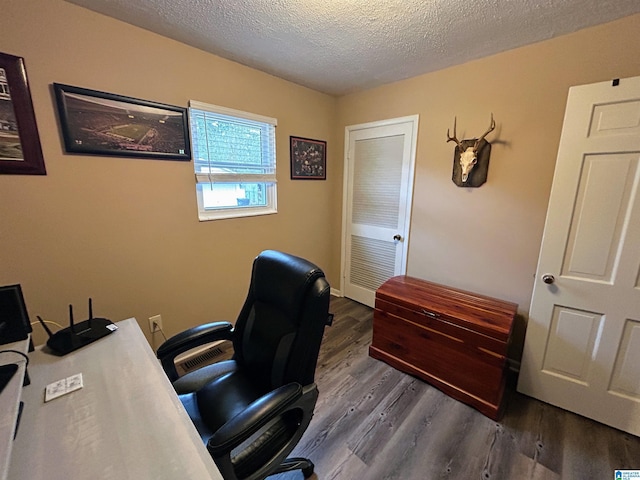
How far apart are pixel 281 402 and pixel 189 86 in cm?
206

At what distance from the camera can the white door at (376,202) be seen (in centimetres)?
249

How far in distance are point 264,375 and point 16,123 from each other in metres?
1.76

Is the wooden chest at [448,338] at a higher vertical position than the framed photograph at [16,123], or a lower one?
lower

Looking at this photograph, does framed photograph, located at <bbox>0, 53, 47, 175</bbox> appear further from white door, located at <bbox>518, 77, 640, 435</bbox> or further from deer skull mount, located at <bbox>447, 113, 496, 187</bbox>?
white door, located at <bbox>518, 77, 640, 435</bbox>

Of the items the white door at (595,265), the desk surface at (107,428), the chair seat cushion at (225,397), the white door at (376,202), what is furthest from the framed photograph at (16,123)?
the white door at (595,265)

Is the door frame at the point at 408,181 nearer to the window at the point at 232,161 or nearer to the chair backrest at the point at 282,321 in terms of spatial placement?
the window at the point at 232,161

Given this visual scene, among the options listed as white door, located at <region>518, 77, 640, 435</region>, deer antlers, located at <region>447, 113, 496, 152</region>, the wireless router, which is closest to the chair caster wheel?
the wireless router

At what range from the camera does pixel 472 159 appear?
1.96 meters

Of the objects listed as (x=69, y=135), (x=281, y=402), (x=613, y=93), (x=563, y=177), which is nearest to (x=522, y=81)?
(x=613, y=93)

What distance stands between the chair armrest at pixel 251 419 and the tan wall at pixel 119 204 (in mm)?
1411

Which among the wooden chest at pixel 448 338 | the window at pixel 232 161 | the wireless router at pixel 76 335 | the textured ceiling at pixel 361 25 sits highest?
the textured ceiling at pixel 361 25

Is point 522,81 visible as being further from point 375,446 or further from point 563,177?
point 375,446

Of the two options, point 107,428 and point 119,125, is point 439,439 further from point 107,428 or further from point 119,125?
point 119,125

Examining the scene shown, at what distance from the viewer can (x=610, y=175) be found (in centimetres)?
142
